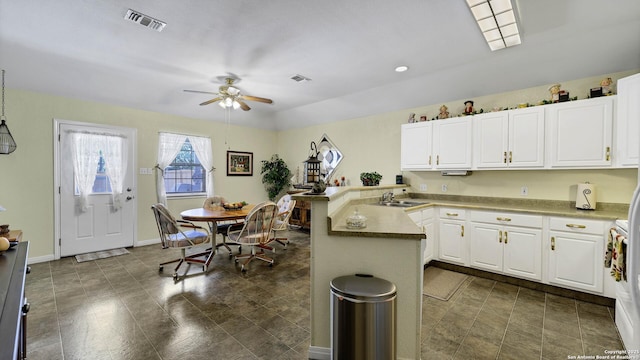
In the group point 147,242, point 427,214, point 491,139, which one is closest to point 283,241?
point 147,242

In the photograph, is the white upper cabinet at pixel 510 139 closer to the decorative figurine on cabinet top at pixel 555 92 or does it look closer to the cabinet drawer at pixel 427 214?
the decorative figurine on cabinet top at pixel 555 92

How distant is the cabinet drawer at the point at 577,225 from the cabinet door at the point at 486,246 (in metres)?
0.50

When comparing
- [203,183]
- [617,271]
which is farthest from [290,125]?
[617,271]

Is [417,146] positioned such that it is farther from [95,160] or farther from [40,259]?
[40,259]

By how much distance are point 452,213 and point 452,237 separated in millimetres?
320

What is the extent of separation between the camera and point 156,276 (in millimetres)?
3291

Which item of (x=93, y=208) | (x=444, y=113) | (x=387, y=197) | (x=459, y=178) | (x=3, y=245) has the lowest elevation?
(x=93, y=208)

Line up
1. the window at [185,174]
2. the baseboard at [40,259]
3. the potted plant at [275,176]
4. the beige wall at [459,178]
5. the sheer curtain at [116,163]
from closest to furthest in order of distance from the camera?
1. the beige wall at [459,178]
2. the baseboard at [40,259]
3. the sheer curtain at [116,163]
4. the window at [185,174]
5. the potted plant at [275,176]

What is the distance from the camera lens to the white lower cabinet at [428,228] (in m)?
3.37

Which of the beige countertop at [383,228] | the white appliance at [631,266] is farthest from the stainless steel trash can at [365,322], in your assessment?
the white appliance at [631,266]

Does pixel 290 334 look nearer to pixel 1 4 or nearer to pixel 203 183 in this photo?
pixel 1 4

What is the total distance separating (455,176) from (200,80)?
4199 mm

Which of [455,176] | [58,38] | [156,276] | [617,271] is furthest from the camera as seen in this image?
[455,176]

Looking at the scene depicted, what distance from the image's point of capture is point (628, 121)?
8.02 feet
